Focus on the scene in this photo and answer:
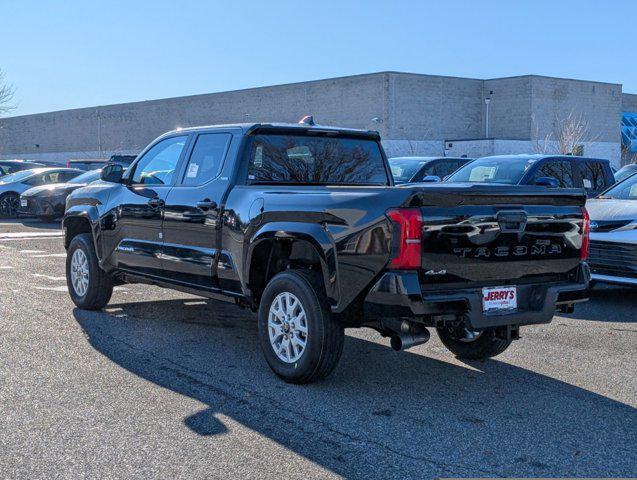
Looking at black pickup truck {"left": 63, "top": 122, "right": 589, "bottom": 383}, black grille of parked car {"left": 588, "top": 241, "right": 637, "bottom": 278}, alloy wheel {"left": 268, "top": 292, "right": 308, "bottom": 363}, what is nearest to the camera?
black pickup truck {"left": 63, "top": 122, "right": 589, "bottom": 383}

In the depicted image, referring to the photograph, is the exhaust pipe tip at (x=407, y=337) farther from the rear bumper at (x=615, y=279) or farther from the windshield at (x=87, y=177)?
the windshield at (x=87, y=177)

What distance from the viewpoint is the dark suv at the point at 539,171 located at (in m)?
12.0

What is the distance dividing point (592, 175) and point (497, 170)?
177cm

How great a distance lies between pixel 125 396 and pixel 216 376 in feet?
2.60

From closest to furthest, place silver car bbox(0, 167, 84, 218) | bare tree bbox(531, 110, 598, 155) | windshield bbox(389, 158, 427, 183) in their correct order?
windshield bbox(389, 158, 427, 183) → silver car bbox(0, 167, 84, 218) → bare tree bbox(531, 110, 598, 155)

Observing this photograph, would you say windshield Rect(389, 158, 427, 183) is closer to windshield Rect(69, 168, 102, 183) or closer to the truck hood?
windshield Rect(69, 168, 102, 183)

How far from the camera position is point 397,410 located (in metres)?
5.40

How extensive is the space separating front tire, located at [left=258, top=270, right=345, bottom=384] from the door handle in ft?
3.34

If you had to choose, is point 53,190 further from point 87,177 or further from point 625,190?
point 625,190

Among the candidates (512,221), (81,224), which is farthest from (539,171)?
(512,221)

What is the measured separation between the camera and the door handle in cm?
686

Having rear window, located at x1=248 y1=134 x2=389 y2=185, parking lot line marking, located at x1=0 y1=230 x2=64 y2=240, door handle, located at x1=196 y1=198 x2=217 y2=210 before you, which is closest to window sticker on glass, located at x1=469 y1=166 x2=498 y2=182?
rear window, located at x1=248 y1=134 x2=389 y2=185

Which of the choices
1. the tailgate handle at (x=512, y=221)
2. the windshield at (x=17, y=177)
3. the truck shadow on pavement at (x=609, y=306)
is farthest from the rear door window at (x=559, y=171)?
the windshield at (x=17, y=177)

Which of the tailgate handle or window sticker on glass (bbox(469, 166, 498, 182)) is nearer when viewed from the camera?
the tailgate handle
